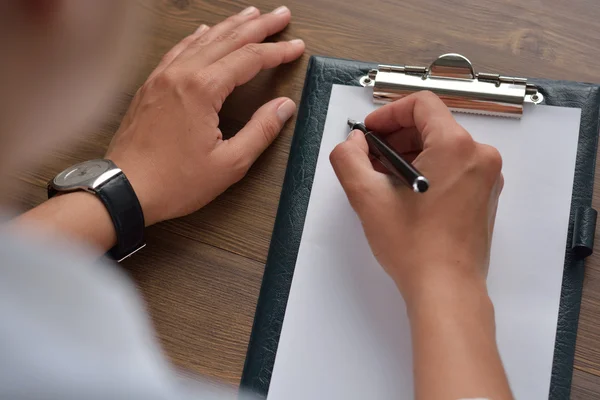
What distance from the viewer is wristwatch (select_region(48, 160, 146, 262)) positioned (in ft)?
2.21

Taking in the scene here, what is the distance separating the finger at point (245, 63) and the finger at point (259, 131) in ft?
0.15

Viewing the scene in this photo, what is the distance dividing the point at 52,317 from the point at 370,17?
0.53 meters

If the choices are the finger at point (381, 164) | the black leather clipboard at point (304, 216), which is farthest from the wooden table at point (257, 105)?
the finger at point (381, 164)

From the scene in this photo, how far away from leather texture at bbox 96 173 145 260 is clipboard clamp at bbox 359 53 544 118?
0.95ft

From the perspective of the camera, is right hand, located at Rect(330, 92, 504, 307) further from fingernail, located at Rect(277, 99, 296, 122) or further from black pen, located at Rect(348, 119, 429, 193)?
fingernail, located at Rect(277, 99, 296, 122)

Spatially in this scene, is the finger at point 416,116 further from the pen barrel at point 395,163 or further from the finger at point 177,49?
the finger at point 177,49

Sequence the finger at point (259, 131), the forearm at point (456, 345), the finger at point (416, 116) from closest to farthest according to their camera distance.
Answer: the forearm at point (456, 345), the finger at point (416, 116), the finger at point (259, 131)

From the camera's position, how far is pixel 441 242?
22.1 inches

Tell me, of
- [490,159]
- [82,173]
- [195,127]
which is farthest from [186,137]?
[490,159]

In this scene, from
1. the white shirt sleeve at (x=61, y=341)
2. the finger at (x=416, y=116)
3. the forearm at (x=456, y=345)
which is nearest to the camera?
the white shirt sleeve at (x=61, y=341)

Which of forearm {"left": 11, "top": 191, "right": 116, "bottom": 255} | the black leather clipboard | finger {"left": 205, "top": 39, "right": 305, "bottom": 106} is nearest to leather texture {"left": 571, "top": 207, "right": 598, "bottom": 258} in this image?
the black leather clipboard

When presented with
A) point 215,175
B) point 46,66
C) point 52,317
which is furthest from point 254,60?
point 52,317

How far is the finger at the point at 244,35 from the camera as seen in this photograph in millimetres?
762

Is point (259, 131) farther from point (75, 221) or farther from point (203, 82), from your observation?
point (75, 221)
